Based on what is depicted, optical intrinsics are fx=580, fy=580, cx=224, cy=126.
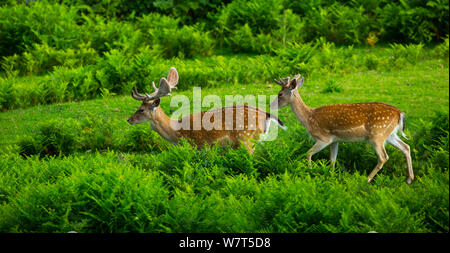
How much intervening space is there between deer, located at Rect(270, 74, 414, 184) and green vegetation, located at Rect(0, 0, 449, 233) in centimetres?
29

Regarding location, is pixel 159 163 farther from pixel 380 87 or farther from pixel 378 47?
pixel 378 47

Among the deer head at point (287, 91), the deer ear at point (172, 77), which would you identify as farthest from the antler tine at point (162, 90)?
the deer head at point (287, 91)

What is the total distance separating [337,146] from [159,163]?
8.37 ft

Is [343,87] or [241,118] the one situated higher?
[241,118]

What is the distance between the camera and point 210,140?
28.1 feet

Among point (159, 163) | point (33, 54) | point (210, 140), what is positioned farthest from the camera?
point (33, 54)

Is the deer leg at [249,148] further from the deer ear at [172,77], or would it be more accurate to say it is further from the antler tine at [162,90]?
the deer ear at [172,77]

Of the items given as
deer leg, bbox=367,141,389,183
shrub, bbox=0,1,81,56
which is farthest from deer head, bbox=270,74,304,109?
shrub, bbox=0,1,81,56

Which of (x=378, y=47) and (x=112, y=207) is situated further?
(x=378, y=47)

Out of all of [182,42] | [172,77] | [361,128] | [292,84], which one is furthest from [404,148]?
[182,42]

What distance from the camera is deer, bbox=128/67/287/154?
27.5 feet

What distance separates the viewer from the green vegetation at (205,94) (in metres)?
6.02

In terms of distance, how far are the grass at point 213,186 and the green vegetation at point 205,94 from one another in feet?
0.07

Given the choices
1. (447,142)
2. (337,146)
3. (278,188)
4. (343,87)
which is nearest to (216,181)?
(278,188)
